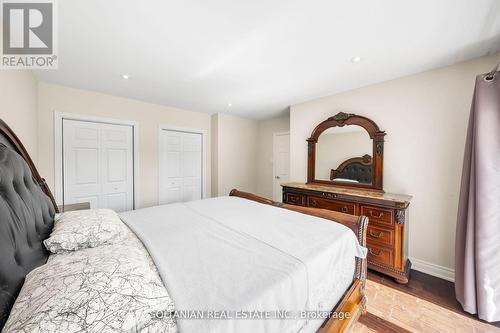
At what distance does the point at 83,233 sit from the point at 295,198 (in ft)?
8.07

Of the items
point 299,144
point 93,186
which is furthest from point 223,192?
point 93,186

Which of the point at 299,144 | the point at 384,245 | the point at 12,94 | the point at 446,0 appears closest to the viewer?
the point at 446,0

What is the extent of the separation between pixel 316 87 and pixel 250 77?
984 mm

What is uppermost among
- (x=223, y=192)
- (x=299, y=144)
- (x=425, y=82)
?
(x=425, y=82)

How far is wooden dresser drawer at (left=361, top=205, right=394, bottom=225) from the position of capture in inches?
79.1

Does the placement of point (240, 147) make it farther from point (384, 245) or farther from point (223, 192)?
point (384, 245)

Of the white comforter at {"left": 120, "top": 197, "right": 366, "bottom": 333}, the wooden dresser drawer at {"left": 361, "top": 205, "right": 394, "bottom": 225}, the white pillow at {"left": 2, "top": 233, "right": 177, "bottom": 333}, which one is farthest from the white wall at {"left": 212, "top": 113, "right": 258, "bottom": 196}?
the white pillow at {"left": 2, "top": 233, "right": 177, "bottom": 333}

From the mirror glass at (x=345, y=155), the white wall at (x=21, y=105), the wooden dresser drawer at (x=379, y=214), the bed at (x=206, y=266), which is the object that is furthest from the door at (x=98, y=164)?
the wooden dresser drawer at (x=379, y=214)

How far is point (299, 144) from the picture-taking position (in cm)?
337

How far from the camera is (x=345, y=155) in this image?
9.14 ft

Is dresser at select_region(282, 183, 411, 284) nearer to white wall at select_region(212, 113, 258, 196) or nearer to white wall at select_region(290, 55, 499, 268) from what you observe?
white wall at select_region(290, 55, 499, 268)

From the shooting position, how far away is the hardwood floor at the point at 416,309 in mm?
1466

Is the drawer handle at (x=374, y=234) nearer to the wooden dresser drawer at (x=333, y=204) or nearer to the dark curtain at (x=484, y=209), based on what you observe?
the wooden dresser drawer at (x=333, y=204)

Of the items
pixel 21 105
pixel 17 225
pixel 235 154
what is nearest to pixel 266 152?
pixel 235 154
